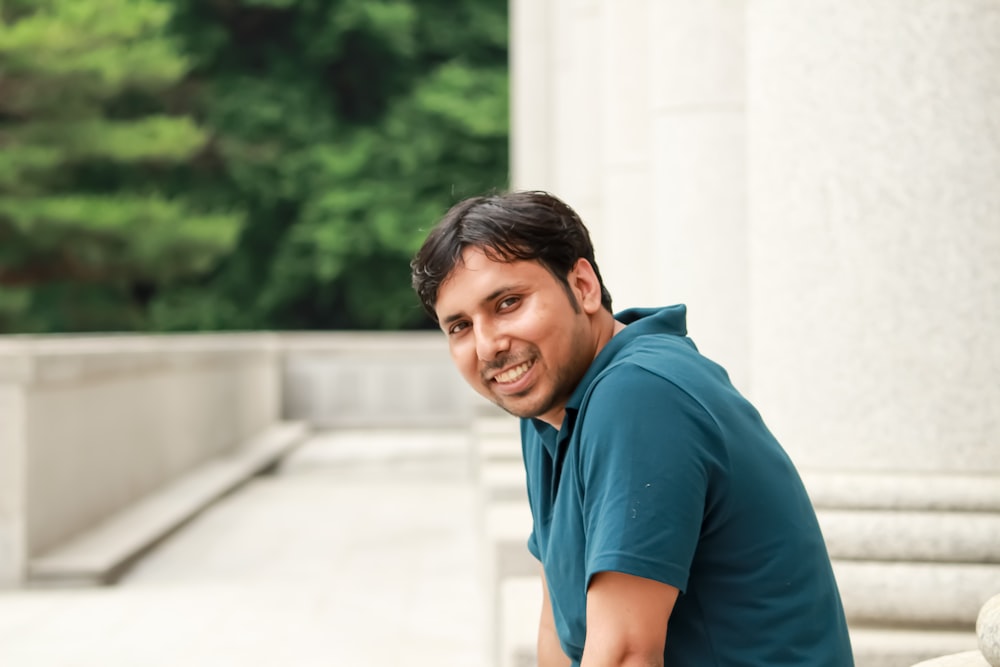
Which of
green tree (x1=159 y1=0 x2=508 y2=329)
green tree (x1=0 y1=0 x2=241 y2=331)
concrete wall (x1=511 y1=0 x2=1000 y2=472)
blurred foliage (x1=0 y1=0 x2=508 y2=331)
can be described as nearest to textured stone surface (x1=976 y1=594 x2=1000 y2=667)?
concrete wall (x1=511 y1=0 x2=1000 y2=472)

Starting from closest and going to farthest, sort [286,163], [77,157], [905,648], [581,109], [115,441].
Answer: [905,648] → [115,441] → [581,109] → [77,157] → [286,163]

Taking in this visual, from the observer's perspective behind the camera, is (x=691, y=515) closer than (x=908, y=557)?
Yes

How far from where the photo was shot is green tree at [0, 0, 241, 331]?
25.4m

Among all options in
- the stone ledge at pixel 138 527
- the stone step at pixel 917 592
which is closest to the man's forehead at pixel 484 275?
the stone step at pixel 917 592

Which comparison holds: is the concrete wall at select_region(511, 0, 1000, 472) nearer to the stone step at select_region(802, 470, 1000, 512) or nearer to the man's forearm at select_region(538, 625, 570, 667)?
the stone step at select_region(802, 470, 1000, 512)

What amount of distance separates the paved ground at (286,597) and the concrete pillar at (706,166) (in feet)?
7.55

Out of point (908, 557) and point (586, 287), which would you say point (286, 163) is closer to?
point (908, 557)

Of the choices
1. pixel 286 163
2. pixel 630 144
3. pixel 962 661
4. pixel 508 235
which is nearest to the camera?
pixel 508 235

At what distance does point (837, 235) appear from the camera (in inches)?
157

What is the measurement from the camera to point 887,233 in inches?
153

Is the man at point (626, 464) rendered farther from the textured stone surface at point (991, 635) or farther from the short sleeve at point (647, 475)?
the textured stone surface at point (991, 635)

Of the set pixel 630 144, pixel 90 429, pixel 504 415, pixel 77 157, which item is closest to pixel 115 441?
pixel 90 429

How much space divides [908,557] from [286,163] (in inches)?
1252

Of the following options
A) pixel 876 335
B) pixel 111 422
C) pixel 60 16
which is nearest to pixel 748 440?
pixel 876 335
